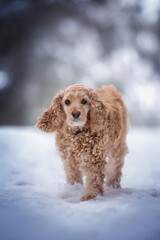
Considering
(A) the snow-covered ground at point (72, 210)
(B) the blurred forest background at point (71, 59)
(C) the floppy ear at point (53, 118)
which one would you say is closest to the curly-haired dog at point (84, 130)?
(C) the floppy ear at point (53, 118)

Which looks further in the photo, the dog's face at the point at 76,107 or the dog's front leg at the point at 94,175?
the dog's front leg at the point at 94,175

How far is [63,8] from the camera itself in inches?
344

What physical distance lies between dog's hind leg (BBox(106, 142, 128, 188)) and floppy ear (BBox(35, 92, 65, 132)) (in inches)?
32.8

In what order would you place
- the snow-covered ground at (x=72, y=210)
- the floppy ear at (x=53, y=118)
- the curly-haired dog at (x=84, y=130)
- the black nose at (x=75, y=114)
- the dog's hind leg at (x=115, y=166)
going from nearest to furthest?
the snow-covered ground at (x=72, y=210) → the black nose at (x=75, y=114) → the curly-haired dog at (x=84, y=130) → the floppy ear at (x=53, y=118) → the dog's hind leg at (x=115, y=166)

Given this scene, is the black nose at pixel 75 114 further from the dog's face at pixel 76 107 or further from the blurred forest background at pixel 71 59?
the blurred forest background at pixel 71 59

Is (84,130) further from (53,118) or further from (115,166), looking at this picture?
(115,166)

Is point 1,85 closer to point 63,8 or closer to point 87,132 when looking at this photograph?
point 63,8

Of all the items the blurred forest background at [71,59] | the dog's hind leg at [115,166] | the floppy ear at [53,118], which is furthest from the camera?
the blurred forest background at [71,59]

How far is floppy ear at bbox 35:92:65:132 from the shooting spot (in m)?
2.57

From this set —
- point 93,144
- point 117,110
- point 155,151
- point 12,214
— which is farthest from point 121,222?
point 155,151

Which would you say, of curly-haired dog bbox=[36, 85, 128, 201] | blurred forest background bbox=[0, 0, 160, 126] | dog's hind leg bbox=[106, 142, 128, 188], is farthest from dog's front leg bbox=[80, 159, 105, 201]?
blurred forest background bbox=[0, 0, 160, 126]

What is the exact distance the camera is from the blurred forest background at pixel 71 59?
9281mm

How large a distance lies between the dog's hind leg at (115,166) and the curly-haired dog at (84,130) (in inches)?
12.7

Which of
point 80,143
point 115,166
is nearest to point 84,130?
point 80,143
